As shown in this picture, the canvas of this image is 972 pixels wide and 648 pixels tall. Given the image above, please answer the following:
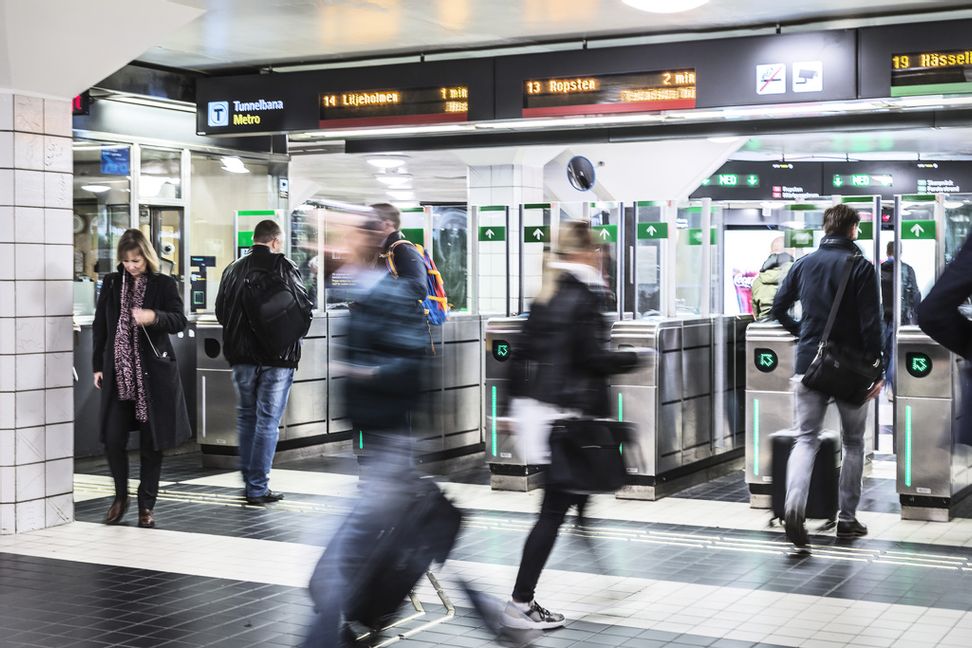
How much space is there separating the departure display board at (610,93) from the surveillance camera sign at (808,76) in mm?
690

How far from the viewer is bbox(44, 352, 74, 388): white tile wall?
717cm

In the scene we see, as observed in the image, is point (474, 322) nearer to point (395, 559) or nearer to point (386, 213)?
point (386, 213)

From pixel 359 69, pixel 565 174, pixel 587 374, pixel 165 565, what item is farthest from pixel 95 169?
pixel 565 174

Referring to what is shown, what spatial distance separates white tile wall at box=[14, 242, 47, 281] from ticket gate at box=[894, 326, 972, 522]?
5106mm

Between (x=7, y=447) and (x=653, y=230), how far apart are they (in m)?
4.40

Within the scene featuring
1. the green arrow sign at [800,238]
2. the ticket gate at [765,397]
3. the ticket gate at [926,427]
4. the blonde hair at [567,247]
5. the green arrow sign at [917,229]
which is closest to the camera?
the blonde hair at [567,247]

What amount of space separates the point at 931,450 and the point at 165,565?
4.47m

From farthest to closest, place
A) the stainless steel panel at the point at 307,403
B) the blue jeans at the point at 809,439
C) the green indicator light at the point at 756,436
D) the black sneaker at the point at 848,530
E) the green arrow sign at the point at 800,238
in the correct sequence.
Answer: the stainless steel panel at the point at 307,403 → the green arrow sign at the point at 800,238 → the green indicator light at the point at 756,436 → the black sneaker at the point at 848,530 → the blue jeans at the point at 809,439

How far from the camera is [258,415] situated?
8.02 metres

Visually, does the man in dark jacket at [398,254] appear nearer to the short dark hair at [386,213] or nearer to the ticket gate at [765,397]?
the short dark hair at [386,213]

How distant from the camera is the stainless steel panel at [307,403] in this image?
10180 mm

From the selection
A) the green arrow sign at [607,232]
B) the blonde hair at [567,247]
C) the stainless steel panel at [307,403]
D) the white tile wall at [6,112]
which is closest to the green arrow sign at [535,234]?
the green arrow sign at [607,232]

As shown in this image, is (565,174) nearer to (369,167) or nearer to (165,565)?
(369,167)

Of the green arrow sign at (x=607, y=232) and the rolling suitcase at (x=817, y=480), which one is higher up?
the green arrow sign at (x=607, y=232)
